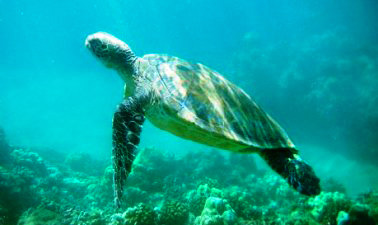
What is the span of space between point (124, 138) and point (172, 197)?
5.85m

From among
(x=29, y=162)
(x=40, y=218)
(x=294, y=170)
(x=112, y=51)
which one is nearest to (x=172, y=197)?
(x=40, y=218)

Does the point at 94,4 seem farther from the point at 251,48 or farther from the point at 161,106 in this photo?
the point at 161,106

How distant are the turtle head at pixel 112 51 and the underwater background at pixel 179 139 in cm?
281

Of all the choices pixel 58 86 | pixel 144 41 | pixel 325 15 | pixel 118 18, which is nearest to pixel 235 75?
pixel 325 15

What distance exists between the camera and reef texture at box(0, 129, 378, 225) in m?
5.27

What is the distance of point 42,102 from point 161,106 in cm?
6876

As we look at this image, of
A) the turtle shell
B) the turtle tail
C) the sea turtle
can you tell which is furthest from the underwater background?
the turtle shell

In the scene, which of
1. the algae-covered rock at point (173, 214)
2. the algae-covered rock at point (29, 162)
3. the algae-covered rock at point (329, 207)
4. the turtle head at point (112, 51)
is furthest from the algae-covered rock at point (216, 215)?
the algae-covered rock at point (29, 162)

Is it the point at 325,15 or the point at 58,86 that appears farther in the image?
the point at 58,86

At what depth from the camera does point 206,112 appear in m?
3.42

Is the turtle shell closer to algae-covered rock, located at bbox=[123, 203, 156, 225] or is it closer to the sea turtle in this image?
the sea turtle

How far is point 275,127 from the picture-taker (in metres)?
4.01

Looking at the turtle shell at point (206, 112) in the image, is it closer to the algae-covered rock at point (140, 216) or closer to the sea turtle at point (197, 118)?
the sea turtle at point (197, 118)

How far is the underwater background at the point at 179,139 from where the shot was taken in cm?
670
